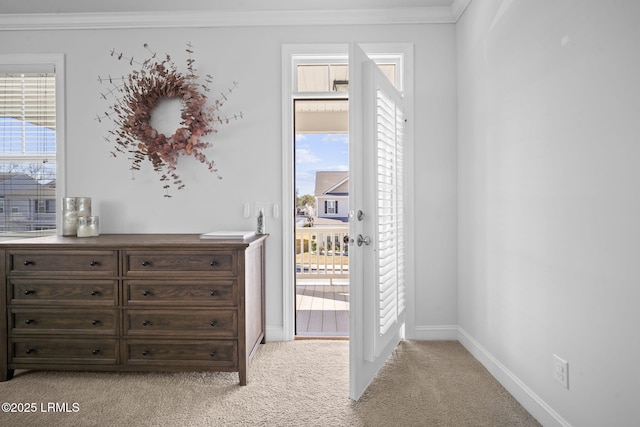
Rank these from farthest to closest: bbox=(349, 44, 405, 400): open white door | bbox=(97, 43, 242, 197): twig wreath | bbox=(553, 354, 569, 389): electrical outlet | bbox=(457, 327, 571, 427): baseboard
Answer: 1. bbox=(97, 43, 242, 197): twig wreath
2. bbox=(349, 44, 405, 400): open white door
3. bbox=(457, 327, 571, 427): baseboard
4. bbox=(553, 354, 569, 389): electrical outlet

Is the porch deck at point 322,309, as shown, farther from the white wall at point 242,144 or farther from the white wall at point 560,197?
the white wall at point 560,197

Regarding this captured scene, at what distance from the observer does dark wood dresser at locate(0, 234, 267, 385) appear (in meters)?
2.37

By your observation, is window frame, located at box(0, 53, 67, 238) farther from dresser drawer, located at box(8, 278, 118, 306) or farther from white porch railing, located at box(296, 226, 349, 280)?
white porch railing, located at box(296, 226, 349, 280)

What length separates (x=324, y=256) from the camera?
5352 millimetres

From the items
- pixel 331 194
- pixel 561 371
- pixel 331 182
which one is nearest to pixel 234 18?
pixel 331 182

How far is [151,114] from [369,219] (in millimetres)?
2050

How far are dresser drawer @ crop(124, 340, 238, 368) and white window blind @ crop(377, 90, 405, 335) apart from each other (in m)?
0.99

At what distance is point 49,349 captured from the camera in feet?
7.98

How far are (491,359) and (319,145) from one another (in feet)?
11.9

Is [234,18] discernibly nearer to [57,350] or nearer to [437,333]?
[57,350]

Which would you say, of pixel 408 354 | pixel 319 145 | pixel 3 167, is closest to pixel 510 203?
pixel 408 354

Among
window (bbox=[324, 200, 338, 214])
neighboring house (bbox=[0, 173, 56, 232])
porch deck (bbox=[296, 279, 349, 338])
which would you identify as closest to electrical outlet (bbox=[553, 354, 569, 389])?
porch deck (bbox=[296, 279, 349, 338])

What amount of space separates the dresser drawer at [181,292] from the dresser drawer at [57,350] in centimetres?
38

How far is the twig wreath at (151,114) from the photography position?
2924 millimetres
